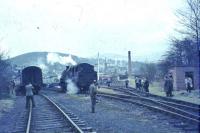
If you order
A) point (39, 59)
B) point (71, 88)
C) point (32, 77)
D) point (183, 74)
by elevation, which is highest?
point (39, 59)

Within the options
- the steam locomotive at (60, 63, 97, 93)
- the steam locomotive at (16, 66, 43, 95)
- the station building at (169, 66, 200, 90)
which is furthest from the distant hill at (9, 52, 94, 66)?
the station building at (169, 66, 200, 90)

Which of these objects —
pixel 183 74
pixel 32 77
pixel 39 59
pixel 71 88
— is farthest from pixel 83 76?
pixel 39 59

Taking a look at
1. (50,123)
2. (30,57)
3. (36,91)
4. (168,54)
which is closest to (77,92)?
(36,91)

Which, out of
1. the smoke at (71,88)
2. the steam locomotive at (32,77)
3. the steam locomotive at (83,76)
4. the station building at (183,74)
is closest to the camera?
the station building at (183,74)

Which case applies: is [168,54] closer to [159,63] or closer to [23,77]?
[159,63]

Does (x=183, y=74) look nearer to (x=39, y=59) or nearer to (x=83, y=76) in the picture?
(x=83, y=76)

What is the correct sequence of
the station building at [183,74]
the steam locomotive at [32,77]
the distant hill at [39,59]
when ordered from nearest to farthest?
the station building at [183,74], the steam locomotive at [32,77], the distant hill at [39,59]

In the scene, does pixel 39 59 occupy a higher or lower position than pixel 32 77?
higher

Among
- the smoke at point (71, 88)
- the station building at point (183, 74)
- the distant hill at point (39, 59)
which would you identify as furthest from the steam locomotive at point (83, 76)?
the distant hill at point (39, 59)

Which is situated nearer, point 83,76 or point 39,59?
point 83,76

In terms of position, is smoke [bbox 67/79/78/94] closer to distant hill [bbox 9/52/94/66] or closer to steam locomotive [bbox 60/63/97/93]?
steam locomotive [bbox 60/63/97/93]

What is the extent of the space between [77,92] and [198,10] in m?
19.2

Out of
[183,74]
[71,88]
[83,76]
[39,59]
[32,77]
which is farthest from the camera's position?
[39,59]

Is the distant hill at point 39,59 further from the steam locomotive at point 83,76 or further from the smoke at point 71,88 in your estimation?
the steam locomotive at point 83,76
